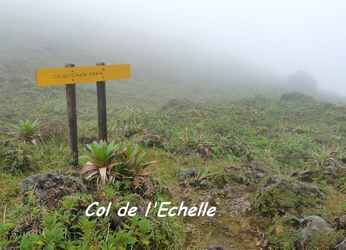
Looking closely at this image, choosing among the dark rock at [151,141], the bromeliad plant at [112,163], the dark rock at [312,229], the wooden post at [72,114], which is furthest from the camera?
the dark rock at [151,141]

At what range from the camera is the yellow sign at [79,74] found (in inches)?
299

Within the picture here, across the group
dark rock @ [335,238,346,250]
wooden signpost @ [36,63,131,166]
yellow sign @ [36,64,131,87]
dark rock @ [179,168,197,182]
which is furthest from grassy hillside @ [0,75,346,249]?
yellow sign @ [36,64,131,87]

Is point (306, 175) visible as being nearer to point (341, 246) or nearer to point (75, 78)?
point (341, 246)

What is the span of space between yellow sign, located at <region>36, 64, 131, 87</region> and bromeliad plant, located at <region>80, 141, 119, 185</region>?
5.51 ft

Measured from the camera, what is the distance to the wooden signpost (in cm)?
763

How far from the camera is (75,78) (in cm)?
789

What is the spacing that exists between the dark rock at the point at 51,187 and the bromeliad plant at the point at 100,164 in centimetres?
36

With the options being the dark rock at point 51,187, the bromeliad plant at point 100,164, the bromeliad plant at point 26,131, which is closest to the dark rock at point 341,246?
the bromeliad plant at point 100,164

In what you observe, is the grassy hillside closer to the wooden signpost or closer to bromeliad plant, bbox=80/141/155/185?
bromeliad plant, bbox=80/141/155/185

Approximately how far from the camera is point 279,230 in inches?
238

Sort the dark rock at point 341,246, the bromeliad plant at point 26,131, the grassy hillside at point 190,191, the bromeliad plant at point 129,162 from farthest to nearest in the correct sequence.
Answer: the bromeliad plant at point 26,131, the bromeliad plant at point 129,162, the dark rock at point 341,246, the grassy hillside at point 190,191

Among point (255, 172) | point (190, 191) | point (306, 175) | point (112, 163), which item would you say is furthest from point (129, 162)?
point (306, 175)

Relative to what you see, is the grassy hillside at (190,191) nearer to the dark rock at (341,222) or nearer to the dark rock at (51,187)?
the dark rock at (341,222)

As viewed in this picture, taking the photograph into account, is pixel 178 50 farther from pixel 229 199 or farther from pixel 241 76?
pixel 229 199
